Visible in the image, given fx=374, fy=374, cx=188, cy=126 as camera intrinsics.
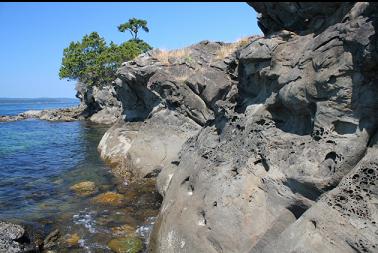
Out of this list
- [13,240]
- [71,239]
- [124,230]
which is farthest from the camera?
[124,230]

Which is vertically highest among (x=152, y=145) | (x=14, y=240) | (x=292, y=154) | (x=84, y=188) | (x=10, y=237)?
(x=292, y=154)

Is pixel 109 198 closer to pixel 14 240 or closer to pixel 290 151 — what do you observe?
pixel 14 240

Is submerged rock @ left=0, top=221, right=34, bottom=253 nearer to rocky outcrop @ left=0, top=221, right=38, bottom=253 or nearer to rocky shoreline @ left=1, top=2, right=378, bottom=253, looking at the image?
rocky outcrop @ left=0, top=221, right=38, bottom=253

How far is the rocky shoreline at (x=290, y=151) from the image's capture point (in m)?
8.05

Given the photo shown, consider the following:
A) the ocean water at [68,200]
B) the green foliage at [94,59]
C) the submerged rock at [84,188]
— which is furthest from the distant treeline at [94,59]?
the submerged rock at [84,188]

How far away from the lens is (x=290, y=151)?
1034cm

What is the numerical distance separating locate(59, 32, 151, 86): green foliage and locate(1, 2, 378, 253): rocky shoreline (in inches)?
1902

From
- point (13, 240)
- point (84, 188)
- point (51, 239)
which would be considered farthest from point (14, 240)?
point (84, 188)

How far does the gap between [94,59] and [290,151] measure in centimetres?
6022

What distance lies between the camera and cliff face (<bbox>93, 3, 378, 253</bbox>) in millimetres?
8055

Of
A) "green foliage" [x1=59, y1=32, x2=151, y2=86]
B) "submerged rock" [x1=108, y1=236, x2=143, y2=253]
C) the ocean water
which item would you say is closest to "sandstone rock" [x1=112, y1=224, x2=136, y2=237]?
the ocean water

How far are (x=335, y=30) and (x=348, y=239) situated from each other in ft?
16.9

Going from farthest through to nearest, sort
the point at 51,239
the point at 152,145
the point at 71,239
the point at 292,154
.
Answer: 1. the point at 152,145
2. the point at 71,239
3. the point at 51,239
4. the point at 292,154

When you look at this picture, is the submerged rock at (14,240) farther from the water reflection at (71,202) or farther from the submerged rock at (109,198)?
the submerged rock at (109,198)
